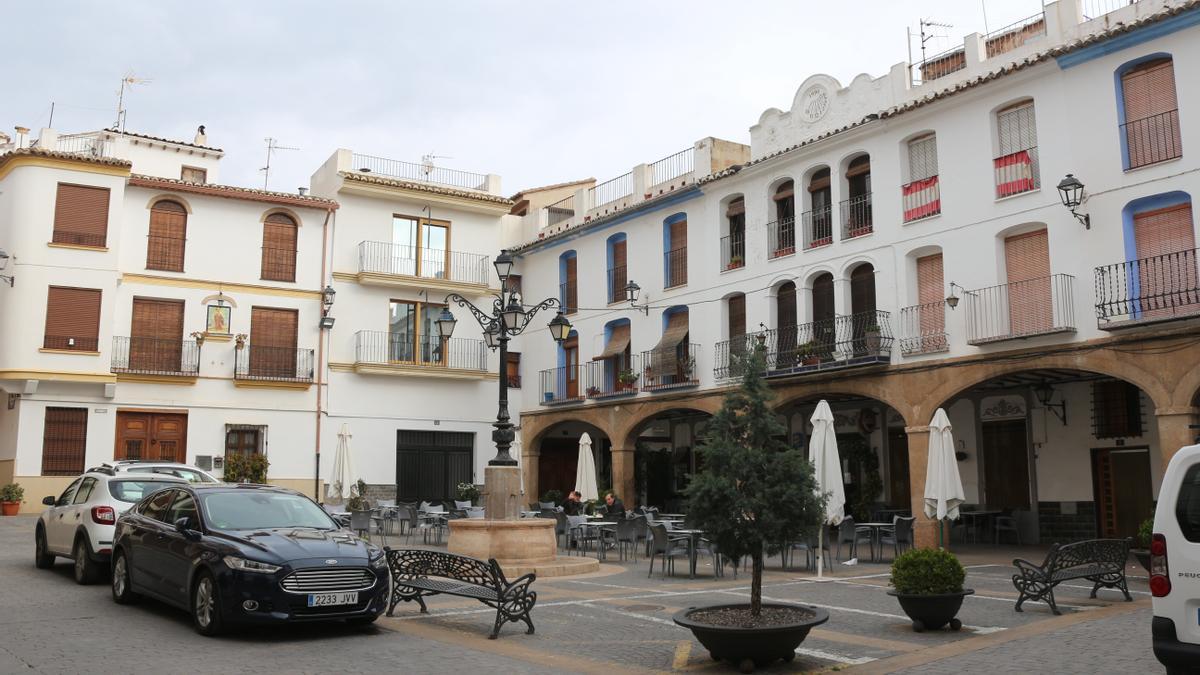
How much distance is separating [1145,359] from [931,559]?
9062 mm

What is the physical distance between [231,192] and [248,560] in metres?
21.7

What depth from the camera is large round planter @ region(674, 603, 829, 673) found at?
25.7 ft

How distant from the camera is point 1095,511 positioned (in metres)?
20.5

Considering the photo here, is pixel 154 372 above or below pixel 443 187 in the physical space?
below

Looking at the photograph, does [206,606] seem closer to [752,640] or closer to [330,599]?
[330,599]

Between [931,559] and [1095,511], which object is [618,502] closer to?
[1095,511]

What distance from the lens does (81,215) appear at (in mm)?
25938

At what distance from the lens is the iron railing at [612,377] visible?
27594 millimetres

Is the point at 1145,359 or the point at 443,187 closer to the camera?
the point at 1145,359

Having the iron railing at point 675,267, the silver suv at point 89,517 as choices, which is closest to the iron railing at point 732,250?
the iron railing at point 675,267

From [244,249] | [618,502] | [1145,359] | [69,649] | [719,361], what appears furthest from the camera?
[244,249]

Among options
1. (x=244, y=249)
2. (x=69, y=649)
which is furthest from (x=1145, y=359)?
(x=244, y=249)

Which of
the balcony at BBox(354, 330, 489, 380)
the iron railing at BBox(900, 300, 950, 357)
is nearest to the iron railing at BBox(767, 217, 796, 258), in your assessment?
the iron railing at BBox(900, 300, 950, 357)

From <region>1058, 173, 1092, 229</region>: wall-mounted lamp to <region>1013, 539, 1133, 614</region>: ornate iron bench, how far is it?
730 cm
